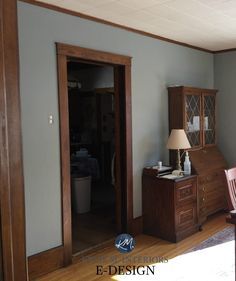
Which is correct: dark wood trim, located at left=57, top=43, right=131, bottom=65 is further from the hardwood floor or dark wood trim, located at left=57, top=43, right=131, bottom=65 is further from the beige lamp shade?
the hardwood floor

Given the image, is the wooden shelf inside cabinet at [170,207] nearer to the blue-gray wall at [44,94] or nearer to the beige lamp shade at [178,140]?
the beige lamp shade at [178,140]

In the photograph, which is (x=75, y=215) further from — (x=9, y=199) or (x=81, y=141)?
(x=9, y=199)

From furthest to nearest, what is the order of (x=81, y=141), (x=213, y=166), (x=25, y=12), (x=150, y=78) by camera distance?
(x=81, y=141), (x=213, y=166), (x=150, y=78), (x=25, y=12)

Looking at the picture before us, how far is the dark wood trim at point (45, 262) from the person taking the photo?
2.73m

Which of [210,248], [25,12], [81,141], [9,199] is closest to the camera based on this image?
[9,199]

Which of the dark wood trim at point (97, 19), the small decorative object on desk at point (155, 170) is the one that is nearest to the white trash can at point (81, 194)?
the small decorative object on desk at point (155, 170)

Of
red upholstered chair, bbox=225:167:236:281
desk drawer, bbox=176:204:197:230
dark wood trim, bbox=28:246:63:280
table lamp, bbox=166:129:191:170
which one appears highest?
table lamp, bbox=166:129:191:170

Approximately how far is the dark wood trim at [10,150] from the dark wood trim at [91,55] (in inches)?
64.8

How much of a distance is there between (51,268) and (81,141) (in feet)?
13.2

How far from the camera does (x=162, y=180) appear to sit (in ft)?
11.7

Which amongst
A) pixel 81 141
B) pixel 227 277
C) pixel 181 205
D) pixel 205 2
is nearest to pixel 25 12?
pixel 205 2

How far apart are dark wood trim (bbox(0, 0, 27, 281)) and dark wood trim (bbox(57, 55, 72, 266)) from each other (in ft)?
A: 5.32

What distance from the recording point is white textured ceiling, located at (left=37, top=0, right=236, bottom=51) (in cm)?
274

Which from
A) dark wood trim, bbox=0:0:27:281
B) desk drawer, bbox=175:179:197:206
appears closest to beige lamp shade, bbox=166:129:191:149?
desk drawer, bbox=175:179:197:206
